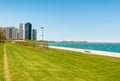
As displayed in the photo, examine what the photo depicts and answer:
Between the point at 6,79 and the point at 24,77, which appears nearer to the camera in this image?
the point at 6,79

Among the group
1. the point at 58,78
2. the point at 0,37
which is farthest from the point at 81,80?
the point at 0,37

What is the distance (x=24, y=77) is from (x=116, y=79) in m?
5.51

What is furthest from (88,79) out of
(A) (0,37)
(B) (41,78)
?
(A) (0,37)

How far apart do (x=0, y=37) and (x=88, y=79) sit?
161034 millimetres

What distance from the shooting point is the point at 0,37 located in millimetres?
168000

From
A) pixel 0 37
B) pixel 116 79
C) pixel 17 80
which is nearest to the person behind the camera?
pixel 17 80

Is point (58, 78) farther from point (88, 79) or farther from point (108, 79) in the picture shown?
point (108, 79)

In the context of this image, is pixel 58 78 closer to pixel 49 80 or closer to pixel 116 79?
pixel 49 80

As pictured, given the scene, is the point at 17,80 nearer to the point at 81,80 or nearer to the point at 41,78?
the point at 41,78

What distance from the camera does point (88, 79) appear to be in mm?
13398

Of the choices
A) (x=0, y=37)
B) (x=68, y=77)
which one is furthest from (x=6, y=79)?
(x=0, y=37)

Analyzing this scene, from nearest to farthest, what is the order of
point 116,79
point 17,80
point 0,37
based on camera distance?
1. point 17,80
2. point 116,79
3. point 0,37

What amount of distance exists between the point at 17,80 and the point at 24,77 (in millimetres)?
1006

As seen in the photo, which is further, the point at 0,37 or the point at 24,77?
the point at 0,37
